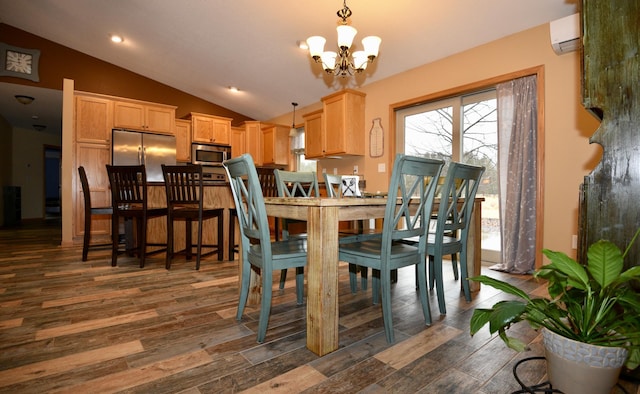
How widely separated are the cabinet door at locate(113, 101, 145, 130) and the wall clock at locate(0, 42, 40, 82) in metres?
1.25

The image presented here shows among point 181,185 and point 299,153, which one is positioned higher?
point 299,153

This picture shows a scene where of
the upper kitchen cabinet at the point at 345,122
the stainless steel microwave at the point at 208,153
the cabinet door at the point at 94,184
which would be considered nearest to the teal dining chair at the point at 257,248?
the upper kitchen cabinet at the point at 345,122

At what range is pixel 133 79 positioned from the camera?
227 inches

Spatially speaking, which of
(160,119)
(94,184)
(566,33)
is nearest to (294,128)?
(160,119)

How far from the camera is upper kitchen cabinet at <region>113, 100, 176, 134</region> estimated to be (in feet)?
16.8

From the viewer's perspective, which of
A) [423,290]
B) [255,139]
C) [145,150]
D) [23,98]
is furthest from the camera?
[255,139]

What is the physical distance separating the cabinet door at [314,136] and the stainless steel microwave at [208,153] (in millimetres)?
1935

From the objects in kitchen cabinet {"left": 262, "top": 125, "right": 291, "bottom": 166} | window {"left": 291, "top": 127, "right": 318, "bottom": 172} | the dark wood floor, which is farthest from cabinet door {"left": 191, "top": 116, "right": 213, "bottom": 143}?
the dark wood floor

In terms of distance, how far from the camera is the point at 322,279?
141cm

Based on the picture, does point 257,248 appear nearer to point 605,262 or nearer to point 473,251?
point 605,262

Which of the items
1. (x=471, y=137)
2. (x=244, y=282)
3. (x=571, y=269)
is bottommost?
(x=244, y=282)

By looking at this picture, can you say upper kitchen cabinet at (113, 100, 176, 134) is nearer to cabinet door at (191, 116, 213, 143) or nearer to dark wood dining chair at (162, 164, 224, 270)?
cabinet door at (191, 116, 213, 143)

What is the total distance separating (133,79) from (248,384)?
6.25m

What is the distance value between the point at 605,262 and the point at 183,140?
624cm
